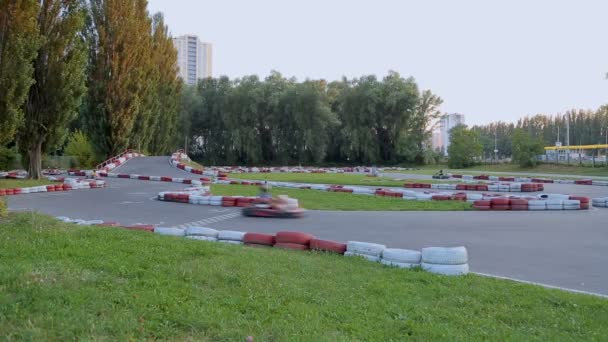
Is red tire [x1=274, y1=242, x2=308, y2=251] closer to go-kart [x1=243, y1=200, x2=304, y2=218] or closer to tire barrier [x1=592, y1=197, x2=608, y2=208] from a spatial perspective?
go-kart [x1=243, y1=200, x2=304, y2=218]

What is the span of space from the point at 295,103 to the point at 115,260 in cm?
5224

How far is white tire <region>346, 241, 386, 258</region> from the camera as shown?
6773mm

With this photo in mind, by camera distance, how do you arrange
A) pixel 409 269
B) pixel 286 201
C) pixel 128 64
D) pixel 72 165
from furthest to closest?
pixel 72 165 → pixel 128 64 → pixel 286 201 → pixel 409 269

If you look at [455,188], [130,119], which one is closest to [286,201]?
[455,188]

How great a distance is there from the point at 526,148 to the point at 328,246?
40.3 metres

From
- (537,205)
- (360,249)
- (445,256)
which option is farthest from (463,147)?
(445,256)

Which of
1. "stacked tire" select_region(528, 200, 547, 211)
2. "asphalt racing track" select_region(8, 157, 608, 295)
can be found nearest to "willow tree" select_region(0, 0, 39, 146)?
"asphalt racing track" select_region(8, 157, 608, 295)

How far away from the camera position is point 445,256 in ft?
20.3

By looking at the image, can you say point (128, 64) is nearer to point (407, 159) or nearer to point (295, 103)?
point (295, 103)

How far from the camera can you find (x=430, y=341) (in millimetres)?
3857

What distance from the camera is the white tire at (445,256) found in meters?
6.17

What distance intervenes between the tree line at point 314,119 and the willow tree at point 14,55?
38.5 metres

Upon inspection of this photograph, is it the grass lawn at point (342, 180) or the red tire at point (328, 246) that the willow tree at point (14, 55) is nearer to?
the grass lawn at point (342, 180)

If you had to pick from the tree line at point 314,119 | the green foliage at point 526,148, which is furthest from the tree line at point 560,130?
the green foliage at point 526,148
